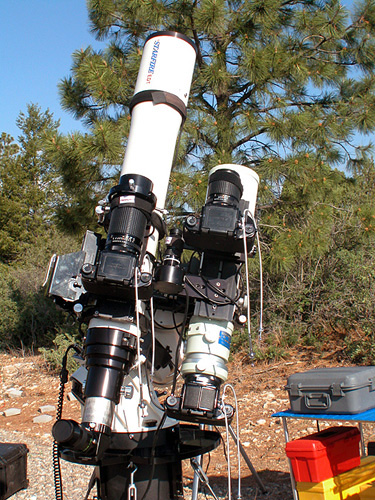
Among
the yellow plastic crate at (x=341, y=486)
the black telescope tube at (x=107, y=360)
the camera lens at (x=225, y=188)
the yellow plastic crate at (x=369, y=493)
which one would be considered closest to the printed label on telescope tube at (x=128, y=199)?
the camera lens at (x=225, y=188)

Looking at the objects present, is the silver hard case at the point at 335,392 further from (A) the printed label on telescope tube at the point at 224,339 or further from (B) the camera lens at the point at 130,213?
(B) the camera lens at the point at 130,213

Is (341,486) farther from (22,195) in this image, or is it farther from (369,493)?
A: (22,195)

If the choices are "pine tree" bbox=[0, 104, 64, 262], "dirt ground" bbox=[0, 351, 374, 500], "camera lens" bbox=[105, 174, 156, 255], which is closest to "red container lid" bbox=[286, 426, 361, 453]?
"dirt ground" bbox=[0, 351, 374, 500]

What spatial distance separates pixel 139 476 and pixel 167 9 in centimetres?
673

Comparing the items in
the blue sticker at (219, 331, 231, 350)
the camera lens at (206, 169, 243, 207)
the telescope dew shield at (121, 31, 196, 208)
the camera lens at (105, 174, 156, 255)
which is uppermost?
the telescope dew shield at (121, 31, 196, 208)

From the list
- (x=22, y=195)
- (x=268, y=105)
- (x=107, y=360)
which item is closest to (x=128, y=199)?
(x=107, y=360)

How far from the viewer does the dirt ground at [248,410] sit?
4.18 m

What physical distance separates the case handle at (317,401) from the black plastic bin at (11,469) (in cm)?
169

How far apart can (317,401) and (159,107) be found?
206cm

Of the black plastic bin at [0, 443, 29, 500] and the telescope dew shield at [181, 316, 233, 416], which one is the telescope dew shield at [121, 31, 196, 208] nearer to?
the telescope dew shield at [181, 316, 233, 416]

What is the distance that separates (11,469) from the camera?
8.59 ft

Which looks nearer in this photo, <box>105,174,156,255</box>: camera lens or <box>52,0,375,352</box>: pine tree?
<box>105,174,156,255</box>: camera lens

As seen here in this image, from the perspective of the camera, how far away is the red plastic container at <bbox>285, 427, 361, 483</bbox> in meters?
2.62

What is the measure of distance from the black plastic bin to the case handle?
1.69 meters
